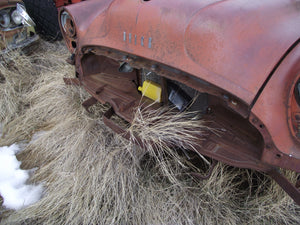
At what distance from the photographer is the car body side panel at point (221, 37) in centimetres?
100

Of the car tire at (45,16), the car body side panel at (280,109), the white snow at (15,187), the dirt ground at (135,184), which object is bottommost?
the white snow at (15,187)

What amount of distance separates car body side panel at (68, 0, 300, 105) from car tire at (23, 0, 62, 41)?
1791 millimetres

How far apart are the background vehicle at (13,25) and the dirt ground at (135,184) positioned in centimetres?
103

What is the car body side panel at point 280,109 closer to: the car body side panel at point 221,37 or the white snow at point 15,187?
the car body side panel at point 221,37

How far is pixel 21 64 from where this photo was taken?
2557 millimetres

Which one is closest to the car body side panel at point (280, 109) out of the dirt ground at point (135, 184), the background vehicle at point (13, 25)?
the dirt ground at point (135, 184)

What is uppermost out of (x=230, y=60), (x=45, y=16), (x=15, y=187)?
(x=230, y=60)

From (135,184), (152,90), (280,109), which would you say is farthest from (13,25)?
(280,109)

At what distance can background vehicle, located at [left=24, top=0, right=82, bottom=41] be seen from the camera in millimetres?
2646

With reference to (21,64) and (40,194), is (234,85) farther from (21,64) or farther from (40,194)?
(21,64)

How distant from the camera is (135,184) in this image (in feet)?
5.24

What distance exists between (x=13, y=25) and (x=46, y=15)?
0.46 meters

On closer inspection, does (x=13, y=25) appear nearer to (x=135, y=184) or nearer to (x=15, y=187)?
(x=15, y=187)

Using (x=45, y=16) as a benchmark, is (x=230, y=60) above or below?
above
